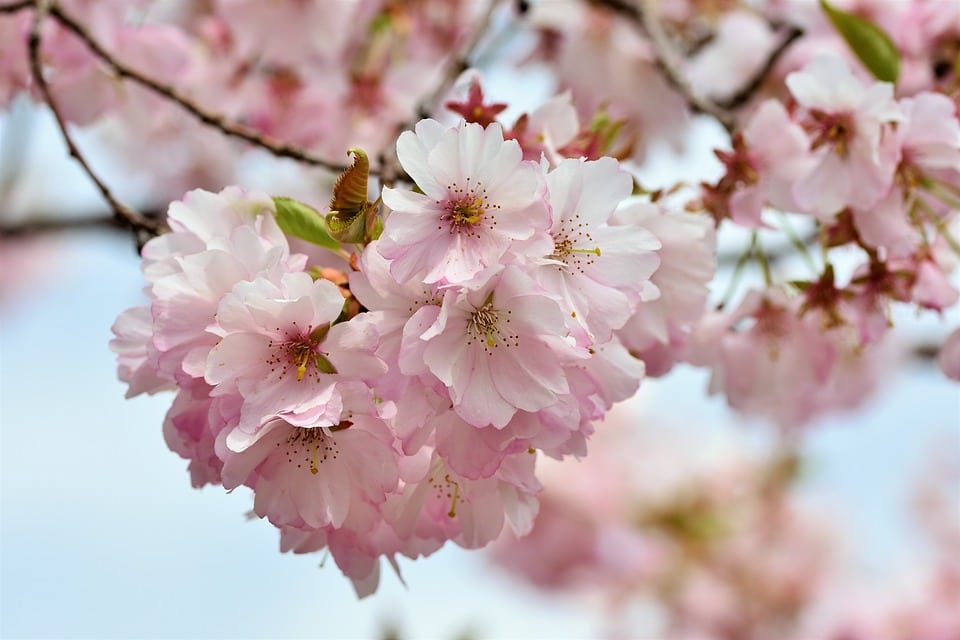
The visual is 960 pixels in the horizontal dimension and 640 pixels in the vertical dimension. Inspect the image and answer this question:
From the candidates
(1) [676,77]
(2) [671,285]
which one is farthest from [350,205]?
(1) [676,77]

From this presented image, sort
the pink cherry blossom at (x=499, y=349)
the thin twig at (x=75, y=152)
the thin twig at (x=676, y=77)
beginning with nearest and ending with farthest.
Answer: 1. the pink cherry blossom at (x=499, y=349)
2. the thin twig at (x=75, y=152)
3. the thin twig at (x=676, y=77)

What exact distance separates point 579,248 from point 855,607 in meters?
3.36

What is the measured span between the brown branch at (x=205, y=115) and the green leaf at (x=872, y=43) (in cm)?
63

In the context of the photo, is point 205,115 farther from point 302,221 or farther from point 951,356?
point 951,356

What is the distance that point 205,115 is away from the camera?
4.30 feet

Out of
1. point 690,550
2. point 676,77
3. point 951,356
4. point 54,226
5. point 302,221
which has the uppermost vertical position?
point 302,221

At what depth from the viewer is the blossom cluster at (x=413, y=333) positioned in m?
0.84

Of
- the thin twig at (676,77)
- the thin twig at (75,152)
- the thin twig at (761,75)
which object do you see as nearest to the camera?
the thin twig at (75,152)

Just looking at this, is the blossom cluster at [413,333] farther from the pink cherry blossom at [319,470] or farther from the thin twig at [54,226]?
the thin twig at [54,226]

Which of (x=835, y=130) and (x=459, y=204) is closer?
(x=459, y=204)

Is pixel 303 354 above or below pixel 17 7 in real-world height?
below

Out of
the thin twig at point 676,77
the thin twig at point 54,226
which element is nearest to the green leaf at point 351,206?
the thin twig at point 676,77

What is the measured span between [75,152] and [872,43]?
39.4 inches

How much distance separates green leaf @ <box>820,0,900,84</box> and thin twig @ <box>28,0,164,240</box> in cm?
87
